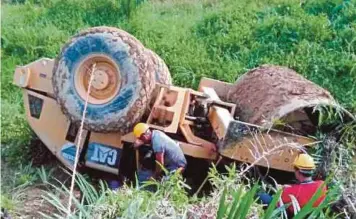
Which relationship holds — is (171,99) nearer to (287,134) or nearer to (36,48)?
(287,134)

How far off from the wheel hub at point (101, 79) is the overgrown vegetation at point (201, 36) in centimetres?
98

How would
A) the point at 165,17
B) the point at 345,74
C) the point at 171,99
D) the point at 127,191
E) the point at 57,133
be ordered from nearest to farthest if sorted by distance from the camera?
the point at 127,191, the point at 171,99, the point at 57,133, the point at 345,74, the point at 165,17

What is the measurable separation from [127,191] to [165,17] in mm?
6857

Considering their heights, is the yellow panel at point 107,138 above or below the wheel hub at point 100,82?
below

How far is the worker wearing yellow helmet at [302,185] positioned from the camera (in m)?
5.89

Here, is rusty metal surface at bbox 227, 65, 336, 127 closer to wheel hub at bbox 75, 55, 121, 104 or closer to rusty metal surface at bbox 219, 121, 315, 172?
rusty metal surface at bbox 219, 121, 315, 172

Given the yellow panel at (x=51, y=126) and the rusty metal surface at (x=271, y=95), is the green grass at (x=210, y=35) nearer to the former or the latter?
the yellow panel at (x=51, y=126)

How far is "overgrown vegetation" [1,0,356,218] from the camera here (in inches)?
373

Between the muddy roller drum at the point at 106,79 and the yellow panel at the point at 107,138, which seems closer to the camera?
the muddy roller drum at the point at 106,79

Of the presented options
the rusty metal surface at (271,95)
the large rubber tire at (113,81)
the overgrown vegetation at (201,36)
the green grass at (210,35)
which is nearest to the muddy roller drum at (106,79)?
the large rubber tire at (113,81)

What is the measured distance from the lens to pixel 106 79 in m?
7.21

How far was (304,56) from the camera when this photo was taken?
390 inches

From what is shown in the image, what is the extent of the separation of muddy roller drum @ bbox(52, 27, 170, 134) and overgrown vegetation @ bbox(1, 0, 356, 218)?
35.0 inches

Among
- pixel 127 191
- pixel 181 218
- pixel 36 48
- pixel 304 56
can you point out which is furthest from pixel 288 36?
pixel 181 218
